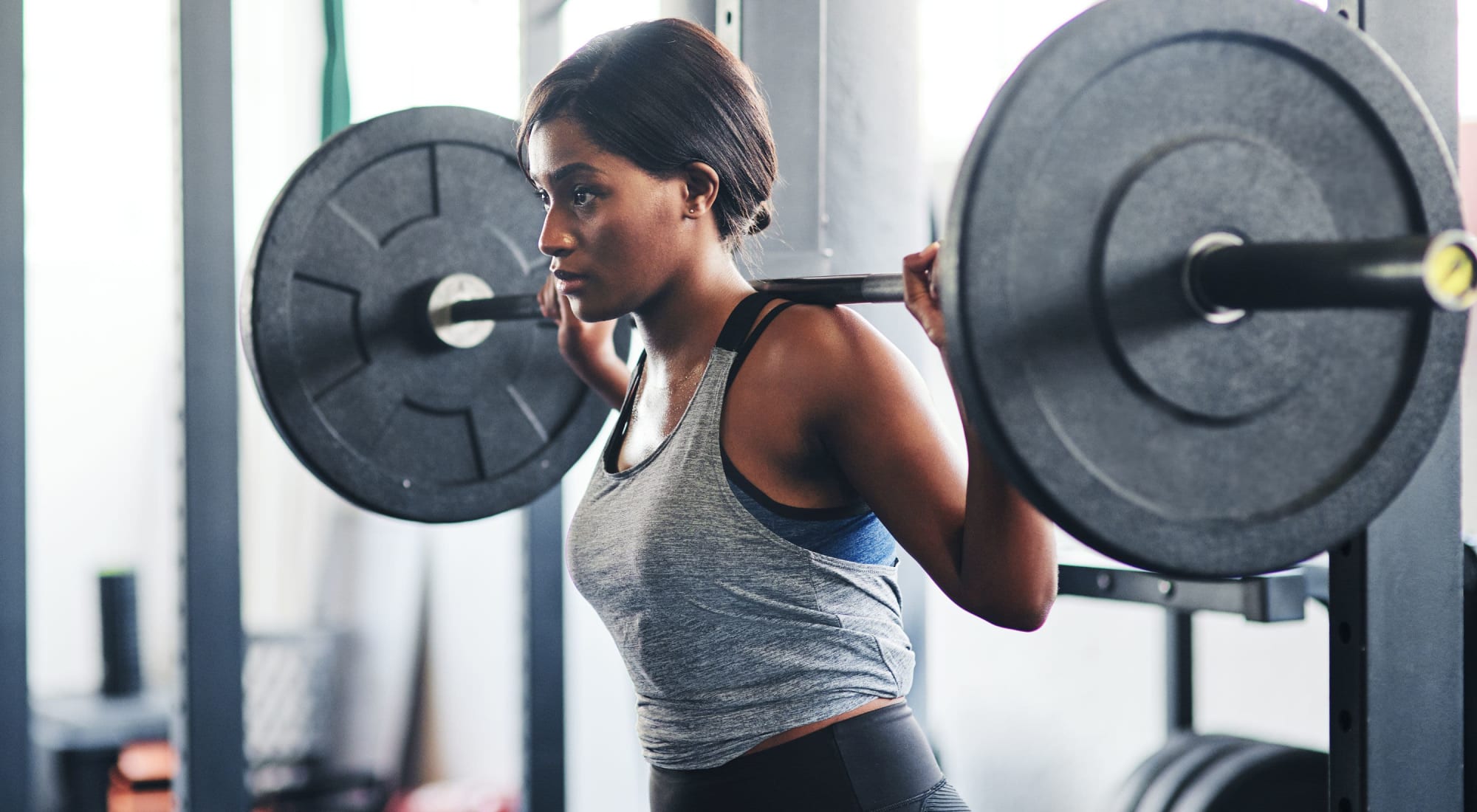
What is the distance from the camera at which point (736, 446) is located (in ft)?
3.47

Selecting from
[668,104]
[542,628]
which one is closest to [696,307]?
[668,104]

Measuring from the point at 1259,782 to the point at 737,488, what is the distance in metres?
1.38

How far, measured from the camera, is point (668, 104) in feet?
3.73

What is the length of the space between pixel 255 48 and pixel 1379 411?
305 centimetres

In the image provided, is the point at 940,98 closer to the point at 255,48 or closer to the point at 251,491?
the point at 255,48

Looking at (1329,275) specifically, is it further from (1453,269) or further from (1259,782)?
(1259,782)

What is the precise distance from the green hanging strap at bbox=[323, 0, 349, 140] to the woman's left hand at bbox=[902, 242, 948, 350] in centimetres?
174

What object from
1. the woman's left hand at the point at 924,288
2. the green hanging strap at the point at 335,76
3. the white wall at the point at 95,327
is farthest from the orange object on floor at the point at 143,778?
the woman's left hand at the point at 924,288

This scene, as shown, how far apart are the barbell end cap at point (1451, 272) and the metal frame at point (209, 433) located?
1887 millimetres

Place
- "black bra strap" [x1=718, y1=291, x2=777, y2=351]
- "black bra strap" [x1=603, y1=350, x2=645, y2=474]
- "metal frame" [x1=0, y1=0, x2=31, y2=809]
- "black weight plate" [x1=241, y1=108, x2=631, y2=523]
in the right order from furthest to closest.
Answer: "metal frame" [x1=0, y1=0, x2=31, y2=809]
"black weight plate" [x1=241, y1=108, x2=631, y2=523]
"black bra strap" [x1=603, y1=350, x2=645, y2=474]
"black bra strap" [x1=718, y1=291, x2=777, y2=351]

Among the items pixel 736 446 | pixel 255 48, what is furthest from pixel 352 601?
pixel 736 446

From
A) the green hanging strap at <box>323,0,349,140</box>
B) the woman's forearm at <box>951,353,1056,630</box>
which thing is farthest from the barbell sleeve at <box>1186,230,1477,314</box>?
the green hanging strap at <box>323,0,349,140</box>

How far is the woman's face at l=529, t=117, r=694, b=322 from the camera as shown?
1140 millimetres

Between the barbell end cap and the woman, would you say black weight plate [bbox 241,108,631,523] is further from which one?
the barbell end cap
